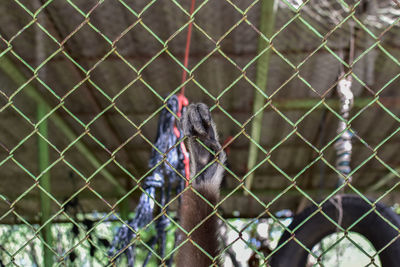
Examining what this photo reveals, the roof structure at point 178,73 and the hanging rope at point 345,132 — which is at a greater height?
the roof structure at point 178,73

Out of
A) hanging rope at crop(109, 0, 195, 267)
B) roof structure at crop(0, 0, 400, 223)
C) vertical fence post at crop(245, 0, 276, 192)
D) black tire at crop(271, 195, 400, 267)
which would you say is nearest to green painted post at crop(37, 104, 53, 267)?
roof structure at crop(0, 0, 400, 223)

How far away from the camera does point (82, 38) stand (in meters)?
4.11

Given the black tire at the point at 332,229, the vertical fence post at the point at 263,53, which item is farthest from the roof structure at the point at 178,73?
the black tire at the point at 332,229

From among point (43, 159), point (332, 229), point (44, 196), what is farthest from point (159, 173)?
point (43, 159)

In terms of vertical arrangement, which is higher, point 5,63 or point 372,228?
point 5,63

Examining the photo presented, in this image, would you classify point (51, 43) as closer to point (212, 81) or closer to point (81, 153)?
point (212, 81)

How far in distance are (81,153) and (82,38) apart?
2.50m

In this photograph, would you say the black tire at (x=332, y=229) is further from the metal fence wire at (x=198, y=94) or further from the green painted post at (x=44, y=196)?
the green painted post at (x=44, y=196)

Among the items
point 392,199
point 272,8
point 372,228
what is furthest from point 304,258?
point 392,199

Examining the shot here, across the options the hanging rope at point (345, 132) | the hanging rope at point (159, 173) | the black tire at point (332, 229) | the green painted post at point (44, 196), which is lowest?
the black tire at point (332, 229)

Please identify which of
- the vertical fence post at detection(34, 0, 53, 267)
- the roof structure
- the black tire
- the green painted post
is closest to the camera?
the black tire

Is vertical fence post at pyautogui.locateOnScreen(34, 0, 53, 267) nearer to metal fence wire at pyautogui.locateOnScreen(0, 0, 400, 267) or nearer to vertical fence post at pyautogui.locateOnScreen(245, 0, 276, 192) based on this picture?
metal fence wire at pyautogui.locateOnScreen(0, 0, 400, 267)

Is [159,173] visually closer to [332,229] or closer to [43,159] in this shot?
[332,229]

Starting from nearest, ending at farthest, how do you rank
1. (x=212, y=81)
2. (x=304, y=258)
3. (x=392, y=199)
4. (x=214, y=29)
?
(x=304, y=258) → (x=214, y=29) → (x=212, y=81) → (x=392, y=199)
